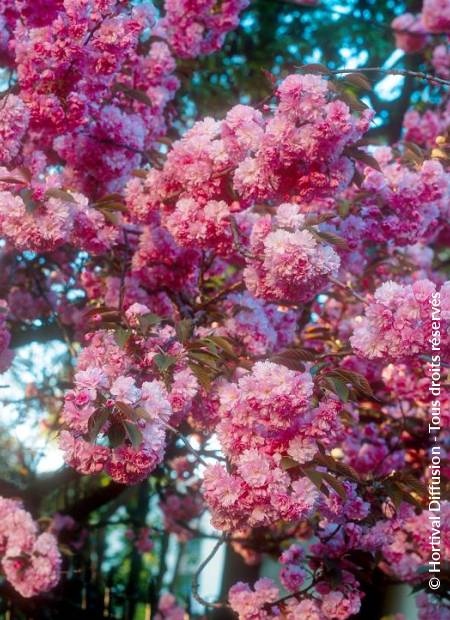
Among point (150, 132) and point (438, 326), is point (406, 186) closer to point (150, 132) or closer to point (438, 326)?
point (438, 326)

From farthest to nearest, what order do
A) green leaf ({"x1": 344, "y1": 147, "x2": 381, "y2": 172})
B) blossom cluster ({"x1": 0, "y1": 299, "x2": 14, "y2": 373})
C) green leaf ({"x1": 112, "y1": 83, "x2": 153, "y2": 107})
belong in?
green leaf ({"x1": 112, "y1": 83, "x2": 153, "y2": 107})
blossom cluster ({"x1": 0, "y1": 299, "x2": 14, "y2": 373})
green leaf ({"x1": 344, "y1": 147, "x2": 381, "y2": 172})

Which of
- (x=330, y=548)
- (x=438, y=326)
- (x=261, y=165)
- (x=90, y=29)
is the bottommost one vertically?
(x=330, y=548)

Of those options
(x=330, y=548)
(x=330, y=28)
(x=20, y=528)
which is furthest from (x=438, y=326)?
(x=330, y=28)

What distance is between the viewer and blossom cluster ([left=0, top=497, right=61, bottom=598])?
11.1ft

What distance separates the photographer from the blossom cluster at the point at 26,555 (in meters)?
3.38

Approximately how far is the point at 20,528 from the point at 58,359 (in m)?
1.62

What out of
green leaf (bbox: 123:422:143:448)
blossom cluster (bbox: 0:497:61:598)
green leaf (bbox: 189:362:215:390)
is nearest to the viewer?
green leaf (bbox: 123:422:143:448)

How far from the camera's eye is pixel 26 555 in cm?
344

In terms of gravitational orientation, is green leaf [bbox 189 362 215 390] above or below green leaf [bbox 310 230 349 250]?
below

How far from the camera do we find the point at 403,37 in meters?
5.72

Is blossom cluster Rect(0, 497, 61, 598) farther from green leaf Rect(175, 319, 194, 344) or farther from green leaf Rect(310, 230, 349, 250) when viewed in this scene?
green leaf Rect(310, 230, 349, 250)

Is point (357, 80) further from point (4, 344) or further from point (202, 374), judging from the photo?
point (4, 344)

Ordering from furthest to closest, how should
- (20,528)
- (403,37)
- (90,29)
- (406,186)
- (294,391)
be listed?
(403,37), (20,528), (406,186), (90,29), (294,391)

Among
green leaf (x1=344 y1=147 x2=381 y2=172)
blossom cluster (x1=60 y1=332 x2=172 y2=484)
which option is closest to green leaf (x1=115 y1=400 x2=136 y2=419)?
blossom cluster (x1=60 y1=332 x2=172 y2=484)
